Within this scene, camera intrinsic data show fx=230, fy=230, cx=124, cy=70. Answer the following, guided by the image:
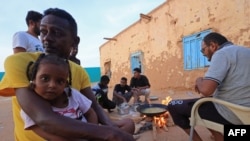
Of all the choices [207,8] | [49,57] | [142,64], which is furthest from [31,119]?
[142,64]

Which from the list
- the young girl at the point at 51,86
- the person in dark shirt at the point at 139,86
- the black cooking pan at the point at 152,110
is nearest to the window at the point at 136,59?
the person in dark shirt at the point at 139,86

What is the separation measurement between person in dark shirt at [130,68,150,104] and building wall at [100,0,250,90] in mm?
2476

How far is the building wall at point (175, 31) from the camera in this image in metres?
7.62

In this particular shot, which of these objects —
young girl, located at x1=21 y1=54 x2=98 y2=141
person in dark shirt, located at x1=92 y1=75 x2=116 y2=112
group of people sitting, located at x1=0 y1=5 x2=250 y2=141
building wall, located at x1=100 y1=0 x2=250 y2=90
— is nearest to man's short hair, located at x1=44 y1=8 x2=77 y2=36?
group of people sitting, located at x1=0 y1=5 x2=250 y2=141

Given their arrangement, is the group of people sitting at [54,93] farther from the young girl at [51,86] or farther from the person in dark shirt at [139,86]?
the person in dark shirt at [139,86]

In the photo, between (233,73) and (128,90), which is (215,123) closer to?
(233,73)

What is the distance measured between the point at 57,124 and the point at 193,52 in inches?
358

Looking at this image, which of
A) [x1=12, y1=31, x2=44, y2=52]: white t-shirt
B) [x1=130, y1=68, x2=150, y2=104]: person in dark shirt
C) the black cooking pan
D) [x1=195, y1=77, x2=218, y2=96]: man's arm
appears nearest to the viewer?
[x1=195, y1=77, x2=218, y2=96]: man's arm

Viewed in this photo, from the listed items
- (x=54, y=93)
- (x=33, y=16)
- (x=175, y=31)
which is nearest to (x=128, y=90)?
(x=175, y=31)

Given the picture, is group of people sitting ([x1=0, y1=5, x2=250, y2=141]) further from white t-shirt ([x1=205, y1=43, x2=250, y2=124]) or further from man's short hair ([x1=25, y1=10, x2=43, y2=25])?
man's short hair ([x1=25, y1=10, x2=43, y2=25])

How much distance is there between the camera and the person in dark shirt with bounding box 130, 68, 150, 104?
25.6ft

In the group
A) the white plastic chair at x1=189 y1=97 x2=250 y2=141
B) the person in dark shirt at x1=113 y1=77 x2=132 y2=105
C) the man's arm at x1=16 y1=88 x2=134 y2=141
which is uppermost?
the man's arm at x1=16 y1=88 x2=134 y2=141

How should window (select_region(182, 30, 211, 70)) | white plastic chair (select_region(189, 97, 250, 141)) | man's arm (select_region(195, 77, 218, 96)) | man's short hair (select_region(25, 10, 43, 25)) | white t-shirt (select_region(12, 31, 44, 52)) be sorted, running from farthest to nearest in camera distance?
window (select_region(182, 30, 211, 70)) → man's short hair (select_region(25, 10, 43, 25)) → white t-shirt (select_region(12, 31, 44, 52)) → man's arm (select_region(195, 77, 218, 96)) → white plastic chair (select_region(189, 97, 250, 141))

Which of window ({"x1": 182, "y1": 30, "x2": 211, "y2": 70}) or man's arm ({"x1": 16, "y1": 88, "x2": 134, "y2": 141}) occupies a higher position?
window ({"x1": 182, "y1": 30, "x2": 211, "y2": 70})
